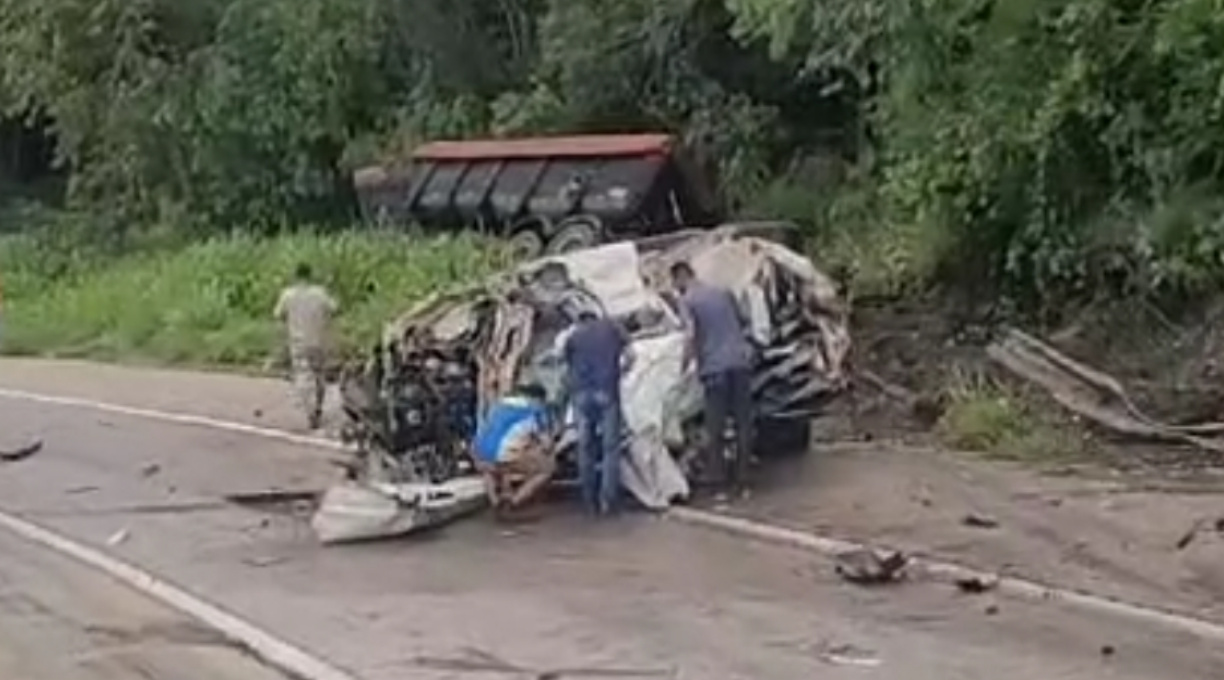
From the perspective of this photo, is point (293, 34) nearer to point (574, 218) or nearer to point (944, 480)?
point (574, 218)

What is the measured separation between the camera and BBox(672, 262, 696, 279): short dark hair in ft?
66.8

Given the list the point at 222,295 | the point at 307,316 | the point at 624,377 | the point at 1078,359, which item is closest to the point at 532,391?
the point at 624,377

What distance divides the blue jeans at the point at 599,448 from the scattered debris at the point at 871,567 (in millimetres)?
2852

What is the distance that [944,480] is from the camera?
19031mm

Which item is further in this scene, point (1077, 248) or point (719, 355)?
point (1077, 248)

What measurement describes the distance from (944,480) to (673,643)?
5767 millimetres

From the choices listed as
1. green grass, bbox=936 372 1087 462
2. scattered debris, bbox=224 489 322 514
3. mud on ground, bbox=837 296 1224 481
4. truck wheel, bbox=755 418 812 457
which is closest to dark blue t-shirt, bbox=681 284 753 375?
truck wheel, bbox=755 418 812 457

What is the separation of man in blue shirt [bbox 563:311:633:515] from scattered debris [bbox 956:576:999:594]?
153 inches

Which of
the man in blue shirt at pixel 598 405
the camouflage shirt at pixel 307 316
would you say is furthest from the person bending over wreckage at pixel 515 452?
the camouflage shirt at pixel 307 316

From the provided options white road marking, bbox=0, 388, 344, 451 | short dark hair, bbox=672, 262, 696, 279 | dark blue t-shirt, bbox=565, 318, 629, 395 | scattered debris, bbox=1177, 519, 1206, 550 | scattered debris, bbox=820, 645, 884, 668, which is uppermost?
short dark hair, bbox=672, 262, 696, 279

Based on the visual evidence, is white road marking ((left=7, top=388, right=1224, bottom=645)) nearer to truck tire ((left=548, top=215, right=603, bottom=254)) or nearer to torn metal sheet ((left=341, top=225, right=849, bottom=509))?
torn metal sheet ((left=341, top=225, right=849, bottom=509))

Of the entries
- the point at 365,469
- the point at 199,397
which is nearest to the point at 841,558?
the point at 365,469

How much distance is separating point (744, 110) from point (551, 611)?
1996 cm

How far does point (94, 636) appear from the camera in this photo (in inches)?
565
